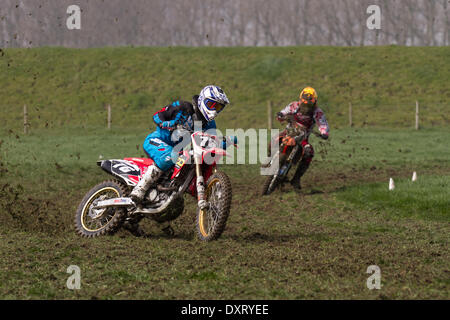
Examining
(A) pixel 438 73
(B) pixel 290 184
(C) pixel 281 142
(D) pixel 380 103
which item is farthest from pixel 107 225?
(A) pixel 438 73

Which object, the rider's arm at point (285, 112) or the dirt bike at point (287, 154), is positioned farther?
the rider's arm at point (285, 112)

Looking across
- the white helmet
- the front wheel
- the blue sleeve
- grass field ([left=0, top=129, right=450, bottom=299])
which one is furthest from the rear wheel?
the white helmet

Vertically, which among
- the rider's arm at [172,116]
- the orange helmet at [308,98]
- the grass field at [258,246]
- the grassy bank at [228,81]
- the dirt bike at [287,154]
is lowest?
the grass field at [258,246]

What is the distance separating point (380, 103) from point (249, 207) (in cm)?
3324

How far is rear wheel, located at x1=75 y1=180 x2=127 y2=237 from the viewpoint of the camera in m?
→ 8.87

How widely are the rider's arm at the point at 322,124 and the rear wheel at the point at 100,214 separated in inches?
207

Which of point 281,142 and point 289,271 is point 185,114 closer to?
point 289,271

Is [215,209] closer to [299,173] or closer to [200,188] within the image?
[200,188]

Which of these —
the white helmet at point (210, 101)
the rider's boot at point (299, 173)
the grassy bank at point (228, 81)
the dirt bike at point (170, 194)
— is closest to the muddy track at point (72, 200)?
the rider's boot at point (299, 173)

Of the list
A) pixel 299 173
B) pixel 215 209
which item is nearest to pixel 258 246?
pixel 215 209

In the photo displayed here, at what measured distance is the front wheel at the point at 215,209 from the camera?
7.89 m

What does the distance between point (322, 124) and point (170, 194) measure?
544 centimetres

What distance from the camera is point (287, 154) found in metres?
13.6

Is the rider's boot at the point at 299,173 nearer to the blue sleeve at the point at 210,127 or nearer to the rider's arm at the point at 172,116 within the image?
the blue sleeve at the point at 210,127
